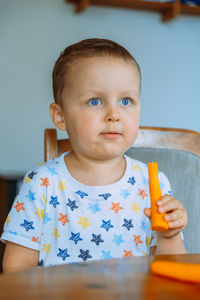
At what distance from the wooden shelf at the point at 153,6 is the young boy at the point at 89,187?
193 cm

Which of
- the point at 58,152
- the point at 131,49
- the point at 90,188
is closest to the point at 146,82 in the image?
the point at 131,49

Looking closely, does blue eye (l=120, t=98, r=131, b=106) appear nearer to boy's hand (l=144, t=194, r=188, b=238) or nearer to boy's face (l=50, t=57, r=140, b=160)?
boy's face (l=50, t=57, r=140, b=160)

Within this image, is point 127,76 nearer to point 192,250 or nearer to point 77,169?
point 77,169

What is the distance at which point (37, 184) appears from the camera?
102cm

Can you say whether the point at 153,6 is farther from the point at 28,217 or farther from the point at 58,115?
the point at 28,217

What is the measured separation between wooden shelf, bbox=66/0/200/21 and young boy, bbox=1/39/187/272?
1934 millimetres

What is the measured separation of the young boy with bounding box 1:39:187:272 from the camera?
3.18ft

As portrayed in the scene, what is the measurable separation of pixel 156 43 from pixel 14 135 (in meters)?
1.14

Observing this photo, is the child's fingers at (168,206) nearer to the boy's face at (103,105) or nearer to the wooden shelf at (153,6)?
the boy's face at (103,105)

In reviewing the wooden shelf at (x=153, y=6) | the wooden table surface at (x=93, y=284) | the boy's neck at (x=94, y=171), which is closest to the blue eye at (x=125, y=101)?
the boy's neck at (x=94, y=171)

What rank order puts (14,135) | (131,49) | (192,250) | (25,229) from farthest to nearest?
1. (131,49)
2. (14,135)
3. (192,250)
4. (25,229)

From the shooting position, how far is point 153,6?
118 inches

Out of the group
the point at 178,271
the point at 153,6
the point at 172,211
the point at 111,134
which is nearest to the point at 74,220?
the point at 111,134

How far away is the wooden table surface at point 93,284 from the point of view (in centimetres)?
41
